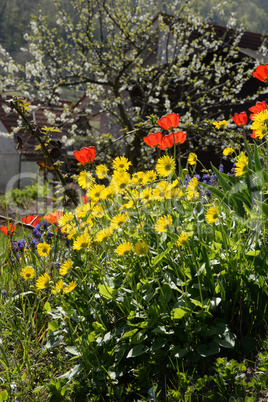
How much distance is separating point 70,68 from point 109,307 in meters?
8.59

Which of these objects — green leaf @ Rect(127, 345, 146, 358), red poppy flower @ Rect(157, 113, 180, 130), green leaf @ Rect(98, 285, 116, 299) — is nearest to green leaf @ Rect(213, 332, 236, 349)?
green leaf @ Rect(127, 345, 146, 358)

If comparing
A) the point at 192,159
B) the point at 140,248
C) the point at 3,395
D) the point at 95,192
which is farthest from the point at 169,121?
the point at 3,395

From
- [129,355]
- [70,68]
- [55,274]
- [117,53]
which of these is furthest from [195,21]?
[129,355]

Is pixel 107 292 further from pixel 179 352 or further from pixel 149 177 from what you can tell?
pixel 149 177

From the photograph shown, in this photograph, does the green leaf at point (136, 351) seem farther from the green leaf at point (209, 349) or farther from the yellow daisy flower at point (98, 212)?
the yellow daisy flower at point (98, 212)

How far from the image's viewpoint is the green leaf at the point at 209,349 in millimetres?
1368

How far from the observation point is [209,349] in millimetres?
1396

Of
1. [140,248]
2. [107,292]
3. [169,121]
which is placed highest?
[169,121]

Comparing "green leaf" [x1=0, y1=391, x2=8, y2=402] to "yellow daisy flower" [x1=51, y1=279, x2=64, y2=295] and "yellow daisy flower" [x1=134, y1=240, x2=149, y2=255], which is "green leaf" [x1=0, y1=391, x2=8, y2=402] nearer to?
→ "yellow daisy flower" [x1=51, y1=279, x2=64, y2=295]

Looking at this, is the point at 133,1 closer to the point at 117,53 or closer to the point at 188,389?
the point at 117,53

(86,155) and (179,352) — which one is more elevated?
(86,155)

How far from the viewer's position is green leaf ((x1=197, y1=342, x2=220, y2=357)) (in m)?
1.37

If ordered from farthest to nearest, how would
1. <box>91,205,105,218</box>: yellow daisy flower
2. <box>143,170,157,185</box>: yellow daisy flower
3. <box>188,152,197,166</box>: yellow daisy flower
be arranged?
<box>188,152,197,166</box>: yellow daisy flower
<box>143,170,157,185</box>: yellow daisy flower
<box>91,205,105,218</box>: yellow daisy flower

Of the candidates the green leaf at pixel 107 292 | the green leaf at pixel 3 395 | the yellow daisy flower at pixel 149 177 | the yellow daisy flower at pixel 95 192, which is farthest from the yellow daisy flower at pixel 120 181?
the green leaf at pixel 3 395
